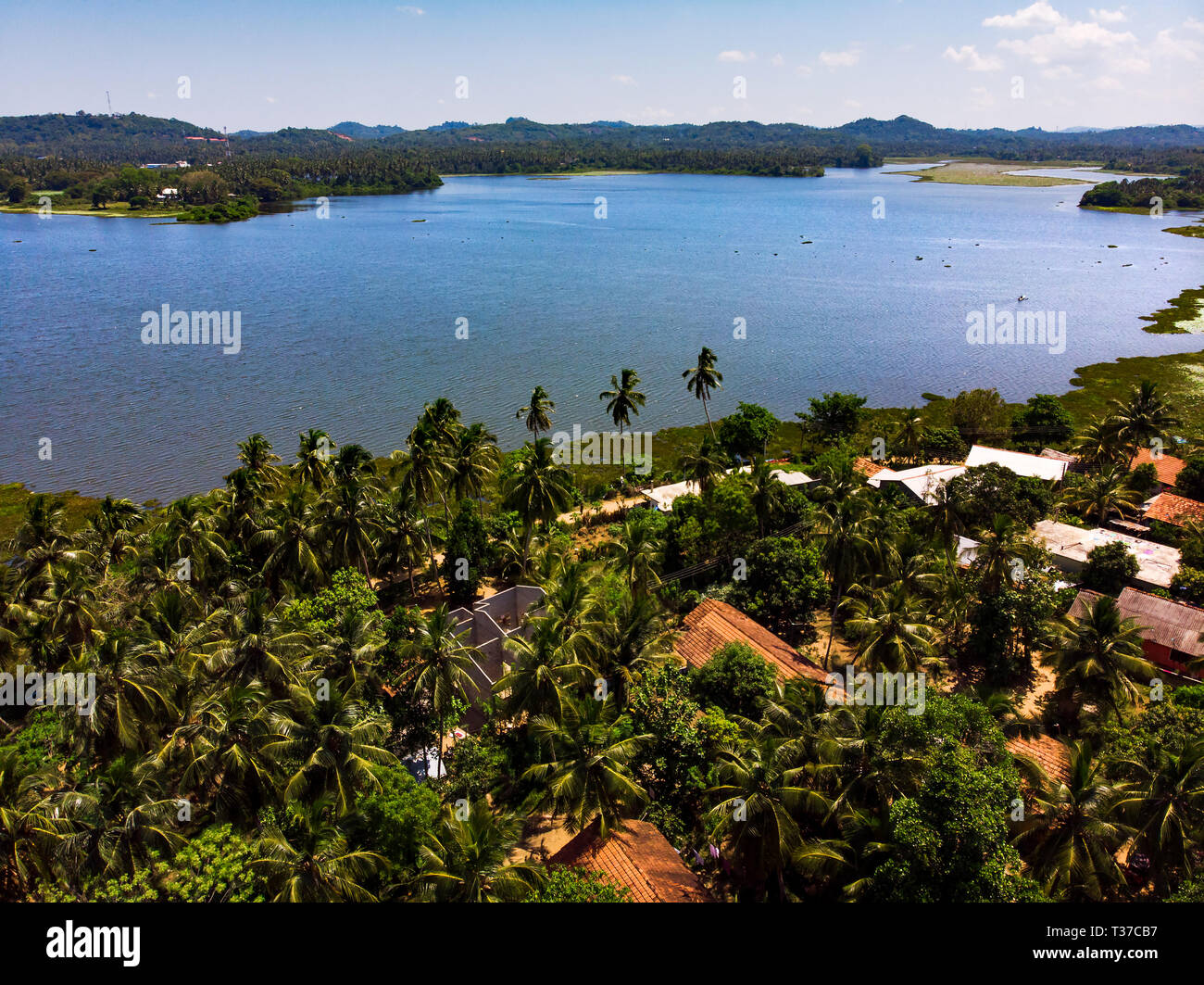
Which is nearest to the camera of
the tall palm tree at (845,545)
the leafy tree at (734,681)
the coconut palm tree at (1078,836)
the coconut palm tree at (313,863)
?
the coconut palm tree at (313,863)

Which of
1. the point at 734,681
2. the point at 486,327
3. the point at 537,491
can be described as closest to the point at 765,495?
the point at 537,491

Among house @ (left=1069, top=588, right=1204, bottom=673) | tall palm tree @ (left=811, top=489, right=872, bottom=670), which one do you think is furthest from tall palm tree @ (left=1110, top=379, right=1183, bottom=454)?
tall palm tree @ (left=811, top=489, right=872, bottom=670)

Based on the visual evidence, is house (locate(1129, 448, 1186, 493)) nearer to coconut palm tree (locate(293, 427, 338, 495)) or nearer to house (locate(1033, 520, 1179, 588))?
house (locate(1033, 520, 1179, 588))

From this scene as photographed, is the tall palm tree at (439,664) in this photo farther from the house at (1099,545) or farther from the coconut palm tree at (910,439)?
the coconut palm tree at (910,439)

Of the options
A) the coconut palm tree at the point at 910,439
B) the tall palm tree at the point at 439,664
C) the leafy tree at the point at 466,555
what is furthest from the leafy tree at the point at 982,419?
the tall palm tree at the point at 439,664

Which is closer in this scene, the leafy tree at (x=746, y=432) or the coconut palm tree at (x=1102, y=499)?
the coconut palm tree at (x=1102, y=499)

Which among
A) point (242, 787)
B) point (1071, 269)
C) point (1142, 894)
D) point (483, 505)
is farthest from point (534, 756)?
point (1071, 269)

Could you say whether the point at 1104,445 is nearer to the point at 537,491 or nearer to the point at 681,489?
the point at 681,489
